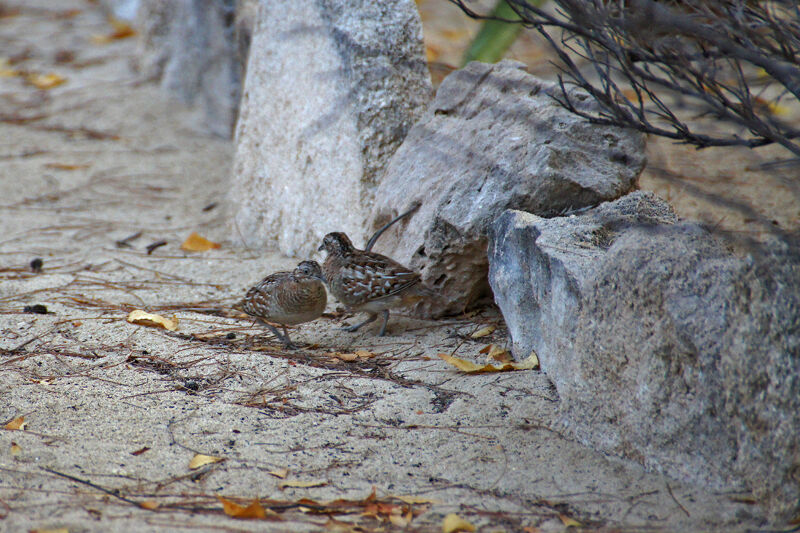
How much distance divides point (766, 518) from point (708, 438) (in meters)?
A: 0.37

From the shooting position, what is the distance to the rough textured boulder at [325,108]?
6.28 metres

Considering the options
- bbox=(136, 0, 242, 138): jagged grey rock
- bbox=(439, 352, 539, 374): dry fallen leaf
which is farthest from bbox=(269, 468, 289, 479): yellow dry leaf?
bbox=(136, 0, 242, 138): jagged grey rock

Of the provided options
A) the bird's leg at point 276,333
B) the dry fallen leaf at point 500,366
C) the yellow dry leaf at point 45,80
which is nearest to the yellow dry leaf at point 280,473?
the dry fallen leaf at point 500,366

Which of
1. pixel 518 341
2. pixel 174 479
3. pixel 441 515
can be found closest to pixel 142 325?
pixel 174 479

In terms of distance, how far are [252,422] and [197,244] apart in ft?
12.0

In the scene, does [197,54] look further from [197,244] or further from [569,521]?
[569,521]

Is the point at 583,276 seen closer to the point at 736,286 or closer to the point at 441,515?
the point at 736,286

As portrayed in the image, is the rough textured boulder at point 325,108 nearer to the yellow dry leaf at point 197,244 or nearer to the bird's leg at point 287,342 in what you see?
the yellow dry leaf at point 197,244

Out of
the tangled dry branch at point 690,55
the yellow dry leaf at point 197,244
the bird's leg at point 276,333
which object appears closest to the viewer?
the tangled dry branch at point 690,55

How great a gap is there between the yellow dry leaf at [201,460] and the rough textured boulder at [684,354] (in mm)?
1731

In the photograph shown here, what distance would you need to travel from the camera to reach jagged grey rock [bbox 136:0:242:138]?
9812mm

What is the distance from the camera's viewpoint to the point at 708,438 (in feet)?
10.4

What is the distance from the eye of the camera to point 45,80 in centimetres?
1166

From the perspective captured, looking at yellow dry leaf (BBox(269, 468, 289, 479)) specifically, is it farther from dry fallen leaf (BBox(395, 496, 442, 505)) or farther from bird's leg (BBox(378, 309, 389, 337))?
bird's leg (BBox(378, 309, 389, 337))
